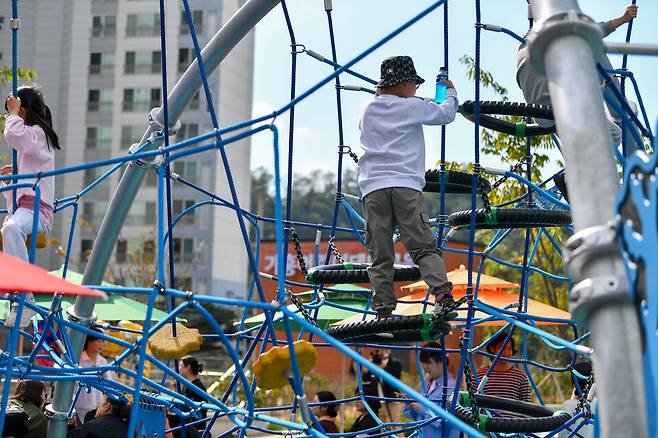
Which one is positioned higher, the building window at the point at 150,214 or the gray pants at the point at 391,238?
the building window at the point at 150,214

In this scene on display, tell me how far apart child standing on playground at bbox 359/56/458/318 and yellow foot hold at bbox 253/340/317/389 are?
815 mm

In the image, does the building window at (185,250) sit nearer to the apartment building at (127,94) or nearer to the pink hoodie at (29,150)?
the apartment building at (127,94)

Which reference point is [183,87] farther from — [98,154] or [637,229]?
[98,154]

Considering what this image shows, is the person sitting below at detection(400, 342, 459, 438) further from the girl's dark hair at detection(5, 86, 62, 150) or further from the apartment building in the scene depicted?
the apartment building

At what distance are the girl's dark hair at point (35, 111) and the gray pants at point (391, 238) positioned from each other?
1800mm

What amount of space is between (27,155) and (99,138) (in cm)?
4091

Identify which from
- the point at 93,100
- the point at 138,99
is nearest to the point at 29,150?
the point at 138,99

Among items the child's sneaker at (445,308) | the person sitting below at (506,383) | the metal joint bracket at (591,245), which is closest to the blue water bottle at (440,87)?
the child's sneaker at (445,308)

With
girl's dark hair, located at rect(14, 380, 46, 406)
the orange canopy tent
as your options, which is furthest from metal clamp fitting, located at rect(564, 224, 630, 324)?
the orange canopy tent

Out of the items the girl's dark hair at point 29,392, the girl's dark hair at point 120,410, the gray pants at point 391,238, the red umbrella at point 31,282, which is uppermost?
the gray pants at point 391,238

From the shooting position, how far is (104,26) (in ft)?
147

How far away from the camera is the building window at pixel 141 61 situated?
44.7 metres

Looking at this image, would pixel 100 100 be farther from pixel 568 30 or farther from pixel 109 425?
pixel 568 30

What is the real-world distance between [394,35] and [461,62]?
10.3 m
